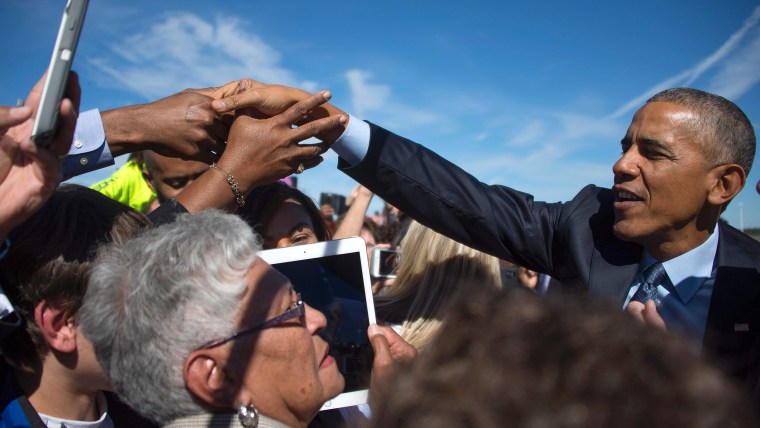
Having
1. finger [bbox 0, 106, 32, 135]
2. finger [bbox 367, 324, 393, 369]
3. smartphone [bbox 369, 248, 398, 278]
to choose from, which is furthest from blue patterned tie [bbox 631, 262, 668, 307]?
smartphone [bbox 369, 248, 398, 278]

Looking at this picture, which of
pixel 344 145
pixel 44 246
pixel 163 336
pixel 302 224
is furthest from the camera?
pixel 302 224

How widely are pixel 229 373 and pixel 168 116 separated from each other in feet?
3.25

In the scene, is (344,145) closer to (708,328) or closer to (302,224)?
(302,224)

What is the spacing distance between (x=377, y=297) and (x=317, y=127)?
3.50ft

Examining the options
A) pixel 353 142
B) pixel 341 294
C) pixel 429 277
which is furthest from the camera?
pixel 429 277

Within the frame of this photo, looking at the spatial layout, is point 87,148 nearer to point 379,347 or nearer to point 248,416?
point 248,416

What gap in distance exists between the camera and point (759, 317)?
6.24 ft

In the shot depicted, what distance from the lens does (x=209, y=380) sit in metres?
1.41

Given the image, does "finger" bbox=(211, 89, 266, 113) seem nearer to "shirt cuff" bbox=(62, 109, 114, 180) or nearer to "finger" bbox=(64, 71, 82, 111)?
"shirt cuff" bbox=(62, 109, 114, 180)

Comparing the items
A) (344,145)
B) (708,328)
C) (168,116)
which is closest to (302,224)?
(344,145)

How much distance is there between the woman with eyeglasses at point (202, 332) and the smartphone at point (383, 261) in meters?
2.74

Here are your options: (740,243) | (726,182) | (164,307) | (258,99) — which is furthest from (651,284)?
(164,307)

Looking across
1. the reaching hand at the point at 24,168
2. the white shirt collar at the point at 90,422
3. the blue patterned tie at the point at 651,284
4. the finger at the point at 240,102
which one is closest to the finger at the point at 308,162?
the finger at the point at 240,102

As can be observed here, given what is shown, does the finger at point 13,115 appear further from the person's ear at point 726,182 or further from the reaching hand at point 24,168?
the person's ear at point 726,182
